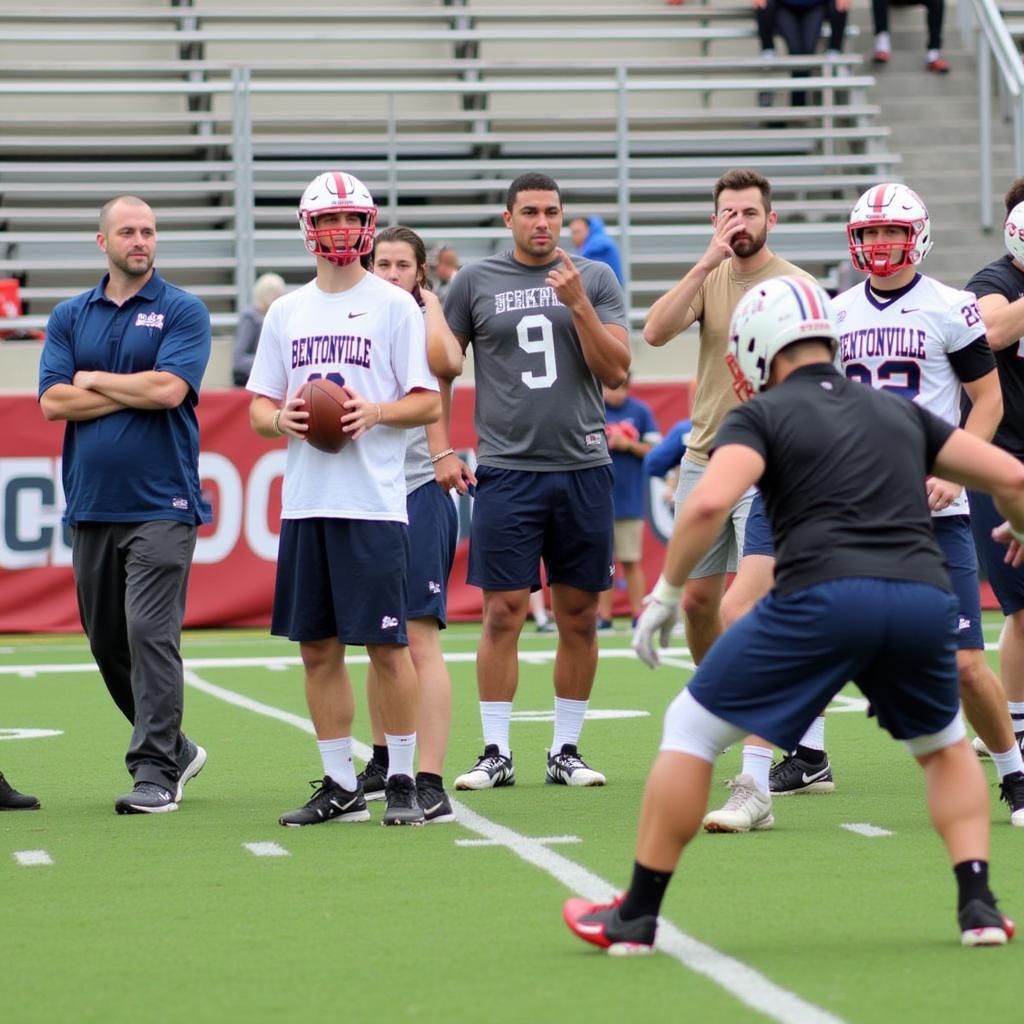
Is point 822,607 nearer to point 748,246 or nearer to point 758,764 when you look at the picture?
point 758,764

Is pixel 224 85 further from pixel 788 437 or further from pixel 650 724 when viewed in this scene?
pixel 788 437

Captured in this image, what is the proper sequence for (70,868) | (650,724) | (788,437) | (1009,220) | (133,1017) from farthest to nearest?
(650,724) → (1009,220) → (70,868) → (788,437) → (133,1017)

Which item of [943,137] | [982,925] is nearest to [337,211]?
[982,925]

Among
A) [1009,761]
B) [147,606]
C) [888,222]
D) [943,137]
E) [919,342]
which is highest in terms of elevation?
[943,137]

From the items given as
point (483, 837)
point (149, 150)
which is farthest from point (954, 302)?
point (149, 150)

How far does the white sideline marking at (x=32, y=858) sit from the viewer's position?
623 centimetres

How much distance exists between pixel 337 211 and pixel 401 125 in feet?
43.2

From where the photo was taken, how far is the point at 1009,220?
754 centimetres

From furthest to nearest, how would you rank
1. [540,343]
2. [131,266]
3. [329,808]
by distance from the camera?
[540,343], [131,266], [329,808]

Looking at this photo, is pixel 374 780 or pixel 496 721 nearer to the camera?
pixel 374 780

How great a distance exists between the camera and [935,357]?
6.86m

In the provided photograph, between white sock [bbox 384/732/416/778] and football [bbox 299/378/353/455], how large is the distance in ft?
3.29

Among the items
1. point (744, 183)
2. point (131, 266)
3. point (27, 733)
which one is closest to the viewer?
point (744, 183)

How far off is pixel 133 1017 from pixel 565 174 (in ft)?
50.8
